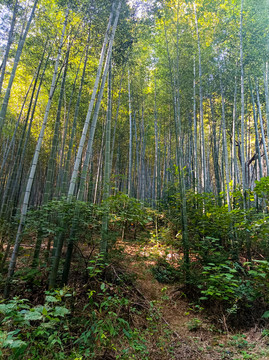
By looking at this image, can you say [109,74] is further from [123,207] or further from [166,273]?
[166,273]

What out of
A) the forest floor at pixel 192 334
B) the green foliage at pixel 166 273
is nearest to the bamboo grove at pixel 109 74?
the green foliage at pixel 166 273

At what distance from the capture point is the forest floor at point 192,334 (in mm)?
1936

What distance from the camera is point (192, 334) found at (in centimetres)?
232

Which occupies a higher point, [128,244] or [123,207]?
[123,207]

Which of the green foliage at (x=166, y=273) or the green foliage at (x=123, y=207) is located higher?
the green foliage at (x=123, y=207)

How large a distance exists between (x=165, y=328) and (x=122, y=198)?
1708 millimetres

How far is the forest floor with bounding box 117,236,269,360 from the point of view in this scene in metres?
1.94

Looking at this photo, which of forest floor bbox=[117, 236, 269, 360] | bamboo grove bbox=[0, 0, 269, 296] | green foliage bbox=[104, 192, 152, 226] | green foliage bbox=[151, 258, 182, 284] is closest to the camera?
forest floor bbox=[117, 236, 269, 360]

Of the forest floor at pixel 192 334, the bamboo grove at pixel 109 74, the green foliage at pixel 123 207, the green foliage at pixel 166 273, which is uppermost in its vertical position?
the bamboo grove at pixel 109 74

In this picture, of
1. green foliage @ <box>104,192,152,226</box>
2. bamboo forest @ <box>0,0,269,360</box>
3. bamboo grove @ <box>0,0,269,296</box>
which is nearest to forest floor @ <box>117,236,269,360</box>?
bamboo forest @ <box>0,0,269,360</box>

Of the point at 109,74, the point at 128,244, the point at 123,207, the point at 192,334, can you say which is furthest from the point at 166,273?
the point at 109,74

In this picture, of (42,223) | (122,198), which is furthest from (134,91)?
(42,223)

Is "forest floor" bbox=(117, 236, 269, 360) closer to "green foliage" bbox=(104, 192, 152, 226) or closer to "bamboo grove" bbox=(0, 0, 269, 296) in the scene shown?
"bamboo grove" bbox=(0, 0, 269, 296)

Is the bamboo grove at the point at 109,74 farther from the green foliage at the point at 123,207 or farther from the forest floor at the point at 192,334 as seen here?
the forest floor at the point at 192,334
